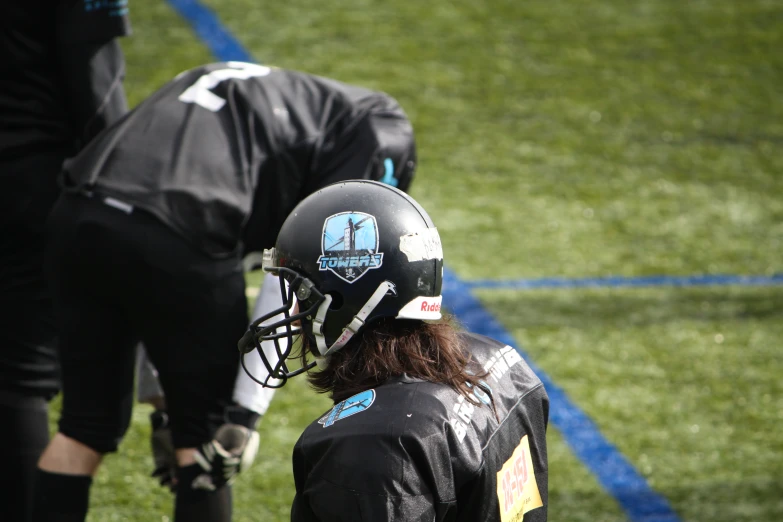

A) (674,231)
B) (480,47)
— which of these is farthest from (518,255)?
(480,47)

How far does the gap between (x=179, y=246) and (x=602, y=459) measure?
204cm

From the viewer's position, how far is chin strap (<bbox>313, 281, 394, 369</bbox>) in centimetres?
169

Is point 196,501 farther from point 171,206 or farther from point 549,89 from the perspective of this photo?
point 549,89

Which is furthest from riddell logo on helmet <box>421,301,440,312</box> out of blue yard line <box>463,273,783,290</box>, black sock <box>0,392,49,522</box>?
blue yard line <box>463,273,783,290</box>

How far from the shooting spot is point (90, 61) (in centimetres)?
258

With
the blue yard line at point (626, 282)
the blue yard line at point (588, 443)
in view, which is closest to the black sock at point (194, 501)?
the blue yard line at point (588, 443)

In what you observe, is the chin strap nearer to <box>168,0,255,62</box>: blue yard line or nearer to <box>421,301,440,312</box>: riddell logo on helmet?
<box>421,301,440,312</box>: riddell logo on helmet

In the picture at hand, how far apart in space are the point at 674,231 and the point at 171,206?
12.6 ft

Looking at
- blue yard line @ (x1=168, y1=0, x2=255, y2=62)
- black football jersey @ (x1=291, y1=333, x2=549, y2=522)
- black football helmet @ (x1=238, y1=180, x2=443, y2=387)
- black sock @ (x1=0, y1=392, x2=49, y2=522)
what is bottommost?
blue yard line @ (x1=168, y1=0, x2=255, y2=62)

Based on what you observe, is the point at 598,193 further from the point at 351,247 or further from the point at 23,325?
the point at 351,247

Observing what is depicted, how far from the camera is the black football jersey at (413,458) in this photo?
1.49 meters

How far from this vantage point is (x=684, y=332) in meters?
4.56

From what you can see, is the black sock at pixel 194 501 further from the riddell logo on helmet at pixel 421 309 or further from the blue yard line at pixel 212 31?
the blue yard line at pixel 212 31

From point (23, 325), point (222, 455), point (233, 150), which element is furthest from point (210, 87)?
point (222, 455)
